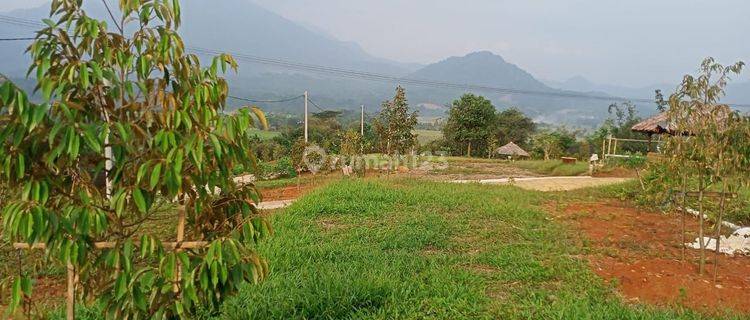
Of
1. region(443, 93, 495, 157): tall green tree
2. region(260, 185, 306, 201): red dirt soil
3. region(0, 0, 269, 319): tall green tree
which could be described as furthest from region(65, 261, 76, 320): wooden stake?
region(443, 93, 495, 157): tall green tree

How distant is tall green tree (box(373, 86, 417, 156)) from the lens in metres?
12.2

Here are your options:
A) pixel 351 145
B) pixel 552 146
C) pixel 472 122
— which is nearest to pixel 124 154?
pixel 351 145

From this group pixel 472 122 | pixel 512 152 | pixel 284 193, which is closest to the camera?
pixel 284 193

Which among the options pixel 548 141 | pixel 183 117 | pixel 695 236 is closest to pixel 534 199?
pixel 695 236

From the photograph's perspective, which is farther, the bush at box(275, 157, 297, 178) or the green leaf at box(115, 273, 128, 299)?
the bush at box(275, 157, 297, 178)

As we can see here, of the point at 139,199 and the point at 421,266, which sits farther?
the point at 421,266

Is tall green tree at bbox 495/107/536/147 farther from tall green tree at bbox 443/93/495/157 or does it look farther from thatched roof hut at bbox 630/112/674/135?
thatched roof hut at bbox 630/112/674/135

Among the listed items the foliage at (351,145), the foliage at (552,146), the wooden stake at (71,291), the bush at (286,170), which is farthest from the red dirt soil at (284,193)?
the foliage at (552,146)

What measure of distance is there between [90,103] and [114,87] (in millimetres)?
107

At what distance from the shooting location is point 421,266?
4.39m

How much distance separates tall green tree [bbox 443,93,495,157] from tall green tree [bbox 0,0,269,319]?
29.3 metres

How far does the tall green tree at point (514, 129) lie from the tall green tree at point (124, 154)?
1372 inches

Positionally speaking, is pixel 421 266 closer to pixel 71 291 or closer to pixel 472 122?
pixel 71 291

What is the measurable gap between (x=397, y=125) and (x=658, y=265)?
8.05 meters
